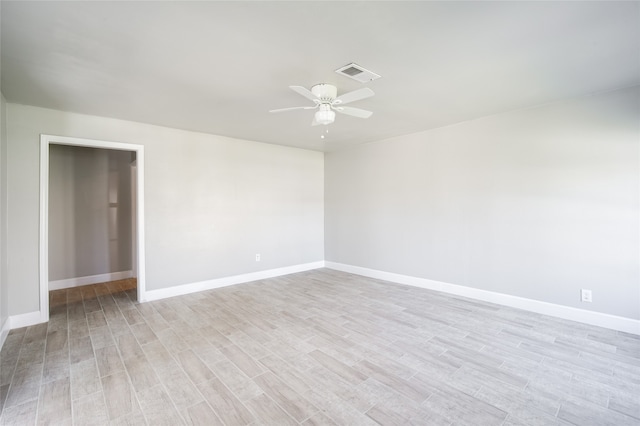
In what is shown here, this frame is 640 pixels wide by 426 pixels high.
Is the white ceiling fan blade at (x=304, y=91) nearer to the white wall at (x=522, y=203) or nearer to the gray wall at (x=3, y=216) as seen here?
the white wall at (x=522, y=203)

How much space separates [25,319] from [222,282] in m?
2.36

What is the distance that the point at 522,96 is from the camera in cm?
318

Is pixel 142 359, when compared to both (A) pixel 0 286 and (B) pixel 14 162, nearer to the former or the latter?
(A) pixel 0 286

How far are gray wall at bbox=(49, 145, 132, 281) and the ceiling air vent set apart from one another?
16.2 feet

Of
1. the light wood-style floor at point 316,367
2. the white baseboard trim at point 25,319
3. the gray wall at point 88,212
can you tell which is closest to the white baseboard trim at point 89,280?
the gray wall at point 88,212

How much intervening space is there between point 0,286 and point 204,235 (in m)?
2.28

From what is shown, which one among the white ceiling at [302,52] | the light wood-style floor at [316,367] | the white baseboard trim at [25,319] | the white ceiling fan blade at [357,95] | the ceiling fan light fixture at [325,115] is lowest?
the light wood-style floor at [316,367]

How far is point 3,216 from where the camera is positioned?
122 inches

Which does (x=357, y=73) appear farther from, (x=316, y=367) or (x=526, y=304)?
(x=526, y=304)

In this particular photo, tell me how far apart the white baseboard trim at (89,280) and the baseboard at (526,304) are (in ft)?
15.9

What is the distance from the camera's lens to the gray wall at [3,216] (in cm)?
297

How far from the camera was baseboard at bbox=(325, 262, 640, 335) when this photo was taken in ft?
10.0

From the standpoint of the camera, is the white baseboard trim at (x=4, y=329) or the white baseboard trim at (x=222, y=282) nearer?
the white baseboard trim at (x=4, y=329)

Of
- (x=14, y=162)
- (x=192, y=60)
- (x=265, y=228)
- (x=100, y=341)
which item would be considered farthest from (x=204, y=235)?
(x=192, y=60)
